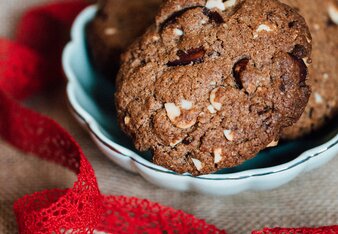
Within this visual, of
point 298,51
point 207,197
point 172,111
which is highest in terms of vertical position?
point 298,51

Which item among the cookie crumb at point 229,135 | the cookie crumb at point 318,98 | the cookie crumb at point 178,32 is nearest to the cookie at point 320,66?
the cookie crumb at point 318,98

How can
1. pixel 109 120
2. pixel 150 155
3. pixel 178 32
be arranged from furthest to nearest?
pixel 109 120 → pixel 150 155 → pixel 178 32

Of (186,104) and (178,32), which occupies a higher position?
(178,32)

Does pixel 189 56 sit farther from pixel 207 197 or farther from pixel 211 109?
pixel 207 197

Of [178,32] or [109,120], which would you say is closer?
[178,32]

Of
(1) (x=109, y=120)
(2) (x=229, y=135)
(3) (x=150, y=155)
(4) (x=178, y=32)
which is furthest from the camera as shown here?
(1) (x=109, y=120)

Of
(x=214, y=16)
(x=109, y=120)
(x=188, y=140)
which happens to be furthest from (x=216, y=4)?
(x=109, y=120)

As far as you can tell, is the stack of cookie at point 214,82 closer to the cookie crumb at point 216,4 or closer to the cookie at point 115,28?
the cookie crumb at point 216,4

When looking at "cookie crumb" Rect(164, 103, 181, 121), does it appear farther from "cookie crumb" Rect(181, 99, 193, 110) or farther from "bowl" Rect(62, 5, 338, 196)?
"bowl" Rect(62, 5, 338, 196)

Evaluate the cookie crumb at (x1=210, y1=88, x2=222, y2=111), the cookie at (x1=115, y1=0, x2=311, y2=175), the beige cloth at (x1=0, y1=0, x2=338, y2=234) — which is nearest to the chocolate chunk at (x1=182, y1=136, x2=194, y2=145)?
the cookie at (x1=115, y1=0, x2=311, y2=175)

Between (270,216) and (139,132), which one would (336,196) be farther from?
(139,132)
